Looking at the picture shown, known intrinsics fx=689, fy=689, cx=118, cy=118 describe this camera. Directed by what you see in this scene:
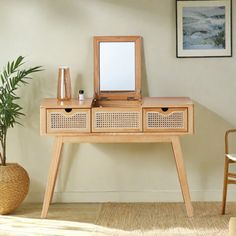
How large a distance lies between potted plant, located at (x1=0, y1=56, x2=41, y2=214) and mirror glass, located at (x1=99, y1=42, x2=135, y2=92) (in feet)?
1.91

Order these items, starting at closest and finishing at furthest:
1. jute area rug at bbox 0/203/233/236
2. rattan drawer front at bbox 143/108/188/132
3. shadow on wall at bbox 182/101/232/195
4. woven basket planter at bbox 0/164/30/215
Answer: jute area rug at bbox 0/203/233/236
rattan drawer front at bbox 143/108/188/132
woven basket planter at bbox 0/164/30/215
shadow on wall at bbox 182/101/232/195

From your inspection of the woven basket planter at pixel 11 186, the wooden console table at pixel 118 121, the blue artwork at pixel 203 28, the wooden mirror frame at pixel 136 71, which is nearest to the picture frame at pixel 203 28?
the blue artwork at pixel 203 28

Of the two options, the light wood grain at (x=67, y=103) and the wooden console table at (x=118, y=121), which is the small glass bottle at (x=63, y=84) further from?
the wooden console table at (x=118, y=121)

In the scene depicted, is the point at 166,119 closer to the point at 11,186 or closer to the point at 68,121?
the point at 68,121

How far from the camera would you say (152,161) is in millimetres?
6039

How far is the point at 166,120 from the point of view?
5.37m

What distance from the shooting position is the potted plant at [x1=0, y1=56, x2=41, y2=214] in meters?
5.55

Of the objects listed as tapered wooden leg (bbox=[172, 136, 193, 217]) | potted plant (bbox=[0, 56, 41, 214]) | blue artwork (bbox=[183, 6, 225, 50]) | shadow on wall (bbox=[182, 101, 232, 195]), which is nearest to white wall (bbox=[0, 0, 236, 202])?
shadow on wall (bbox=[182, 101, 232, 195])

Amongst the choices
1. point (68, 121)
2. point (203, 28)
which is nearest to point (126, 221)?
point (68, 121)

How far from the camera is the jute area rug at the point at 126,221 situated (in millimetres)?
5051

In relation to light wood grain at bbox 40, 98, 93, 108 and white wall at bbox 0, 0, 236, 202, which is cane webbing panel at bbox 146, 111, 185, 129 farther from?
white wall at bbox 0, 0, 236, 202

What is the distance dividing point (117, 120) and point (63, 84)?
0.65 metres

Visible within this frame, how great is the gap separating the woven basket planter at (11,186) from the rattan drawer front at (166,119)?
1.11 meters

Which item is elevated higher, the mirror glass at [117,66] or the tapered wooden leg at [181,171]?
the mirror glass at [117,66]
